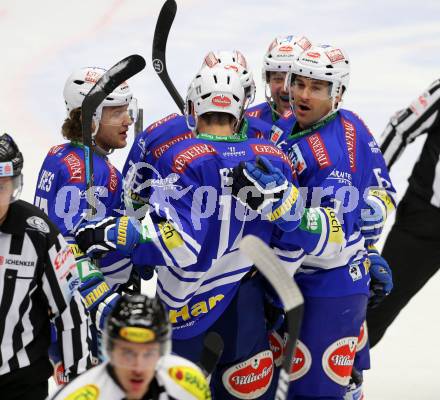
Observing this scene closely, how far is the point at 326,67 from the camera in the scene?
404 cm

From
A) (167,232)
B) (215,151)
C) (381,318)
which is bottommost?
(381,318)

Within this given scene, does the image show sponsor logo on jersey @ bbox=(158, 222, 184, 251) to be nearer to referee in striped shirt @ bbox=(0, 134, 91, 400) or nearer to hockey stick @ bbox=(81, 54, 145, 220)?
referee in striped shirt @ bbox=(0, 134, 91, 400)

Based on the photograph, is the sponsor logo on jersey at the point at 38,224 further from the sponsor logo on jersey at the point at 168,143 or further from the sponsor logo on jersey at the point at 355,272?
the sponsor logo on jersey at the point at 355,272

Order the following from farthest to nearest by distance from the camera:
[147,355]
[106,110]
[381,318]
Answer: [381,318]
[106,110]
[147,355]

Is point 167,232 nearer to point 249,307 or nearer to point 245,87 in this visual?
point 249,307

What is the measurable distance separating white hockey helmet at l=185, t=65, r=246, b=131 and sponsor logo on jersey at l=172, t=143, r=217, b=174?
145mm

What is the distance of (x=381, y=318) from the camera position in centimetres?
514

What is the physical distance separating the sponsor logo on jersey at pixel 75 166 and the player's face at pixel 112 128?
0.26 metres

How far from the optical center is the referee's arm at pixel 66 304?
3154 millimetres

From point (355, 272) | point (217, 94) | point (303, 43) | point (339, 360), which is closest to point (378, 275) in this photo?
point (355, 272)

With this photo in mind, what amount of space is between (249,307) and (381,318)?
5.02 feet

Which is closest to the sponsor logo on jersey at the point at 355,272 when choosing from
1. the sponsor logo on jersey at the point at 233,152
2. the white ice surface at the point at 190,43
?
the sponsor logo on jersey at the point at 233,152

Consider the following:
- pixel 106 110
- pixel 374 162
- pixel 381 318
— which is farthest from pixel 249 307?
pixel 381 318

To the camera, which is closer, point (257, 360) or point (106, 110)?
point (257, 360)
